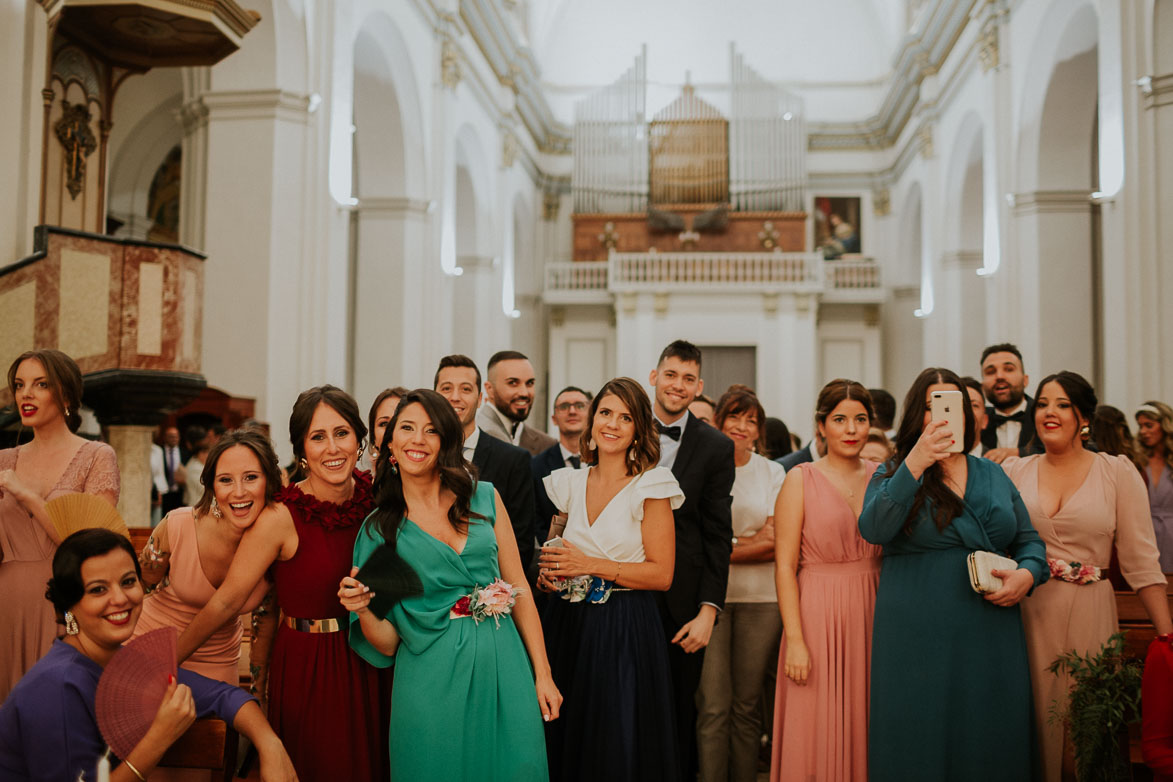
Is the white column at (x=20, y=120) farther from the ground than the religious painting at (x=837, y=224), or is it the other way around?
the religious painting at (x=837, y=224)

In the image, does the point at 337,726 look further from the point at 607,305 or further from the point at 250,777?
the point at 607,305

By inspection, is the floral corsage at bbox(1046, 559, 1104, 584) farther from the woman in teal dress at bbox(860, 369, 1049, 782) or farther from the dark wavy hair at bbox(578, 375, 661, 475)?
the dark wavy hair at bbox(578, 375, 661, 475)

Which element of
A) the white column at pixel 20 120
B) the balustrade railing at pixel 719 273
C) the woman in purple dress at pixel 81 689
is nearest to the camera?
the woman in purple dress at pixel 81 689

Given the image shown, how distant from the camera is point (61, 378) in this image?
11.7 ft

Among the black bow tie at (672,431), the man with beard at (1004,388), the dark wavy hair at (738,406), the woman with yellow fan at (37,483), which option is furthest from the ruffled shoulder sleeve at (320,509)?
the man with beard at (1004,388)

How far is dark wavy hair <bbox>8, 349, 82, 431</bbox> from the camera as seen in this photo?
140 inches

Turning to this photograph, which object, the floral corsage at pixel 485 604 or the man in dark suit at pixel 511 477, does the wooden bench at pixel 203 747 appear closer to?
the floral corsage at pixel 485 604

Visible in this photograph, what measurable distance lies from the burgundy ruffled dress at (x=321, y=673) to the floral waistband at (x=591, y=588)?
2.29 feet

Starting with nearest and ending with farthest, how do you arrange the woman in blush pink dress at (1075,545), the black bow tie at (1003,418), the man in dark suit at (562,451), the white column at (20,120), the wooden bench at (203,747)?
1. the wooden bench at (203,747)
2. the woman in blush pink dress at (1075,545)
3. the man in dark suit at (562,451)
4. the black bow tie at (1003,418)
5. the white column at (20,120)

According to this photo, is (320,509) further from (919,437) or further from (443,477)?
(919,437)

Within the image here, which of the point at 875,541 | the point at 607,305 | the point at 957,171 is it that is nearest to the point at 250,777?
the point at 875,541

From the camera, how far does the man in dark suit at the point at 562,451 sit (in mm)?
4406

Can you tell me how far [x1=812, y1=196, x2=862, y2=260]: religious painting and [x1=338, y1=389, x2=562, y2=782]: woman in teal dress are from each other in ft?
58.7

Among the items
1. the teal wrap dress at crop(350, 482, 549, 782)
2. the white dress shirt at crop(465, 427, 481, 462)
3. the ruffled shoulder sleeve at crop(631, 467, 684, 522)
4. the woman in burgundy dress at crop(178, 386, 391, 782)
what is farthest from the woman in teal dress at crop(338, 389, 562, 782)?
the white dress shirt at crop(465, 427, 481, 462)
